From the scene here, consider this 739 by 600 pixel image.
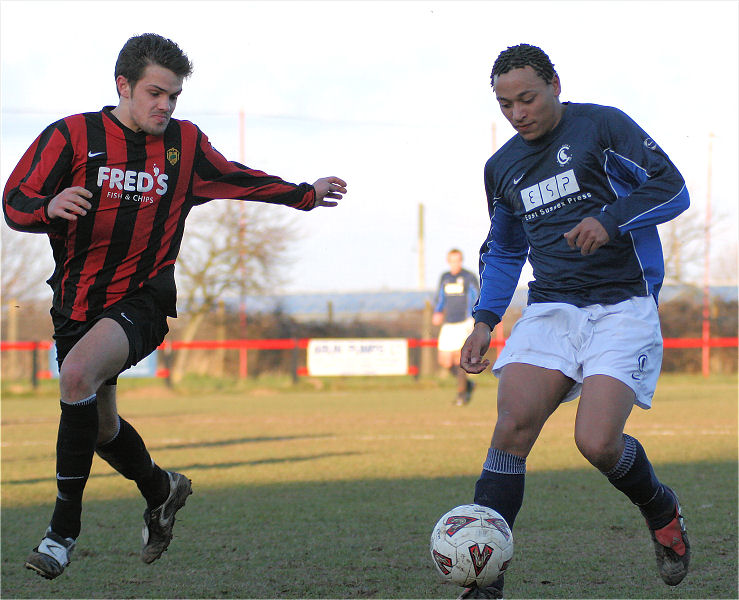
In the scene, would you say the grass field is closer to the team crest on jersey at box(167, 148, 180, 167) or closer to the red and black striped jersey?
the red and black striped jersey

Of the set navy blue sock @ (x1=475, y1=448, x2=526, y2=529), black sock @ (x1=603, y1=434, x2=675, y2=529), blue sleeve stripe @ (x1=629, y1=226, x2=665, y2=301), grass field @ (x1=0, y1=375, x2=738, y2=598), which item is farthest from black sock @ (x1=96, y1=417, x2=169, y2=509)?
blue sleeve stripe @ (x1=629, y1=226, x2=665, y2=301)

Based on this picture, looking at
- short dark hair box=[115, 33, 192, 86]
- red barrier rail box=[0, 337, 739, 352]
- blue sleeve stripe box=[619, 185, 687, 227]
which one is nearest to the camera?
blue sleeve stripe box=[619, 185, 687, 227]

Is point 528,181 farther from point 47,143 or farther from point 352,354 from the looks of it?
point 352,354

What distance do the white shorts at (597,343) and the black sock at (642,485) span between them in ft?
0.68

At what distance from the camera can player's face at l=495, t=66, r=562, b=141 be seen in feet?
11.9

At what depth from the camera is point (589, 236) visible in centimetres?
338

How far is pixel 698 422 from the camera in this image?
11.1 m

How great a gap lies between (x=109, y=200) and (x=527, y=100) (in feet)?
5.70

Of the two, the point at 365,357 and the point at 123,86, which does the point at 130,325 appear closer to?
the point at 123,86

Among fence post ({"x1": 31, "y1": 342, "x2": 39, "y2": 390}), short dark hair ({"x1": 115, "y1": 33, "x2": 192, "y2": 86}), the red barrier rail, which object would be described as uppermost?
short dark hair ({"x1": 115, "y1": 33, "x2": 192, "y2": 86})

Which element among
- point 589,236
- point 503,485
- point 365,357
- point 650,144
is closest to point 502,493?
point 503,485

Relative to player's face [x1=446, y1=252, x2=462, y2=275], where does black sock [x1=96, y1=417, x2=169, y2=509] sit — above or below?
below

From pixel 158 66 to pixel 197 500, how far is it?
3.21 meters

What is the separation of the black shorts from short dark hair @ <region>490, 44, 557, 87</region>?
5.67ft
